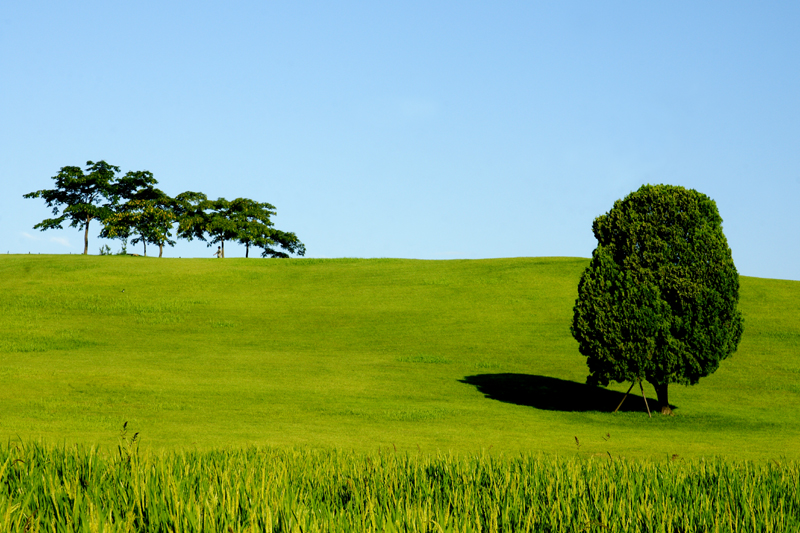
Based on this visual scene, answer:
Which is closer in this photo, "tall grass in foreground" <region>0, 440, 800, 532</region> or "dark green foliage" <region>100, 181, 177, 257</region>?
"tall grass in foreground" <region>0, 440, 800, 532</region>

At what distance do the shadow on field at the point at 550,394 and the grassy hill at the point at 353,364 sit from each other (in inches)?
5.6

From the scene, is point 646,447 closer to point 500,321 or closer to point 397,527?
point 397,527

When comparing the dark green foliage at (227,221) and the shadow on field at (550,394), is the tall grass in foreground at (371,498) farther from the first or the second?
the dark green foliage at (227,221)

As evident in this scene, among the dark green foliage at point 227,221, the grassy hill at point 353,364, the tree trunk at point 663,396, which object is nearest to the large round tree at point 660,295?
the tree trunk at point 663,396

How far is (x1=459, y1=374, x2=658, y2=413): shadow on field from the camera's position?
1080 inches

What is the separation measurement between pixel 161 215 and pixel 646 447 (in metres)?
77.3

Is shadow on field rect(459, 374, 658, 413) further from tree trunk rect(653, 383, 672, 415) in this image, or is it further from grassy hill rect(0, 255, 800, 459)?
tree trunk rect(653, 383, 672, 415)

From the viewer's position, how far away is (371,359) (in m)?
34.3

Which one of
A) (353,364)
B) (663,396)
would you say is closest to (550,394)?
(663,396)

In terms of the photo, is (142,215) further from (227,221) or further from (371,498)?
(371,498)

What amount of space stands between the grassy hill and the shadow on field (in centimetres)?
14

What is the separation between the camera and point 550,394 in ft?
95.1

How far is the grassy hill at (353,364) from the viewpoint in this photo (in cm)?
2017

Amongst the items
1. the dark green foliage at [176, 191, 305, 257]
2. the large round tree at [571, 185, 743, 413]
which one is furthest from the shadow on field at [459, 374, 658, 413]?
the dark green foliage at [176, 191, 305, 257]
